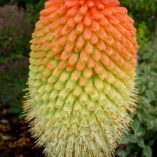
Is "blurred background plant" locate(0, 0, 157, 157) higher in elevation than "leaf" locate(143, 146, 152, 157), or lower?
higher

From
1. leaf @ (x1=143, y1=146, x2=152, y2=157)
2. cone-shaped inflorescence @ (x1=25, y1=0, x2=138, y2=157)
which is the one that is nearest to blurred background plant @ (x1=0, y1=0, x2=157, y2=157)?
leaf @ (x1=143, y1=146, x2=152, y2=157)

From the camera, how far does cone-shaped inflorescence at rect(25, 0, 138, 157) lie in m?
1.80

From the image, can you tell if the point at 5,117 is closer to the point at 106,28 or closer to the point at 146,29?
the point at 146,29

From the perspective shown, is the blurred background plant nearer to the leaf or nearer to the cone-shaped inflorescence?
the leaf

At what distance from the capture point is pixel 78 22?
5.87ft

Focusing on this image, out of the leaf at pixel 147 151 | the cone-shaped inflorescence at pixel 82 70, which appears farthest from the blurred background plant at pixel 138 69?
the cone-shaped inflorescence at pixel 82 70

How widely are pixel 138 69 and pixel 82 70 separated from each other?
7.62ft

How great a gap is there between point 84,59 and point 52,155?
0.56 metres

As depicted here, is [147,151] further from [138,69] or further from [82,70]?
[82,70]

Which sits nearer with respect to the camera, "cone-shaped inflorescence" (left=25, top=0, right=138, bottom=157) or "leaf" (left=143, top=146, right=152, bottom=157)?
"cone-shaped inflorescence" (left=25, top=0, right=138, bottom=157)

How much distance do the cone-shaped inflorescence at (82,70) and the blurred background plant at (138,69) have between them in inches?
64.2

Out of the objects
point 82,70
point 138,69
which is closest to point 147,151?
point 138,69

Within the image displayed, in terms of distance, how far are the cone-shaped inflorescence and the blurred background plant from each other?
1.63 metres

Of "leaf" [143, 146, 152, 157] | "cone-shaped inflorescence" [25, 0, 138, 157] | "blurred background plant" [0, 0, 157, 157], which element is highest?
"cone-shaped inflorescence" [25, 0, 138, 157]
